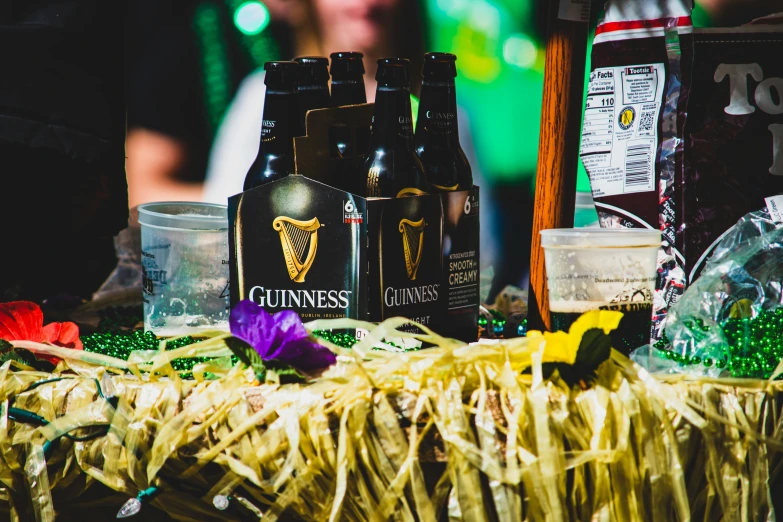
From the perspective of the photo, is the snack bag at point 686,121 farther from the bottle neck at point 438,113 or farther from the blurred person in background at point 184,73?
the blurred person in background at point 184,73

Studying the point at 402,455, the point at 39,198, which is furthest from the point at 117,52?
the point at 402,455

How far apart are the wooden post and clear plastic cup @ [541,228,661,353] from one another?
0.17m

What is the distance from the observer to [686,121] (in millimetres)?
987

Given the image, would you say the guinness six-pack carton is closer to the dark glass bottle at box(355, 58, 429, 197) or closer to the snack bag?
the dark glass bottle at box(355, 58, 429, 197)

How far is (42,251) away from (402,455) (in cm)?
86

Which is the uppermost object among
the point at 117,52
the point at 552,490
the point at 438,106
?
the point at 117,52

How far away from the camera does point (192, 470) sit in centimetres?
69

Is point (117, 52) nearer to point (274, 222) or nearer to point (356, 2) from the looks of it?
point (356, 2)

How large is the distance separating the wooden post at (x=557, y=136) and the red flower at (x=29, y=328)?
591mm

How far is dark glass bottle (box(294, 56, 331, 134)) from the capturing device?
3.42 feet

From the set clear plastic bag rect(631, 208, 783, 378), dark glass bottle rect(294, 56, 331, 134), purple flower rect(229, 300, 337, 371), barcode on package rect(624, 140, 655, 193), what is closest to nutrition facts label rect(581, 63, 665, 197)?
barcode on package rect(624, 140, 655, 193)

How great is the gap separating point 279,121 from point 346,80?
0.45ft

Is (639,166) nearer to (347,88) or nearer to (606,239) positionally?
(606,239)

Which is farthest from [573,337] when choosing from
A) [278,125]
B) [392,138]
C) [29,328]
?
[29,328]
